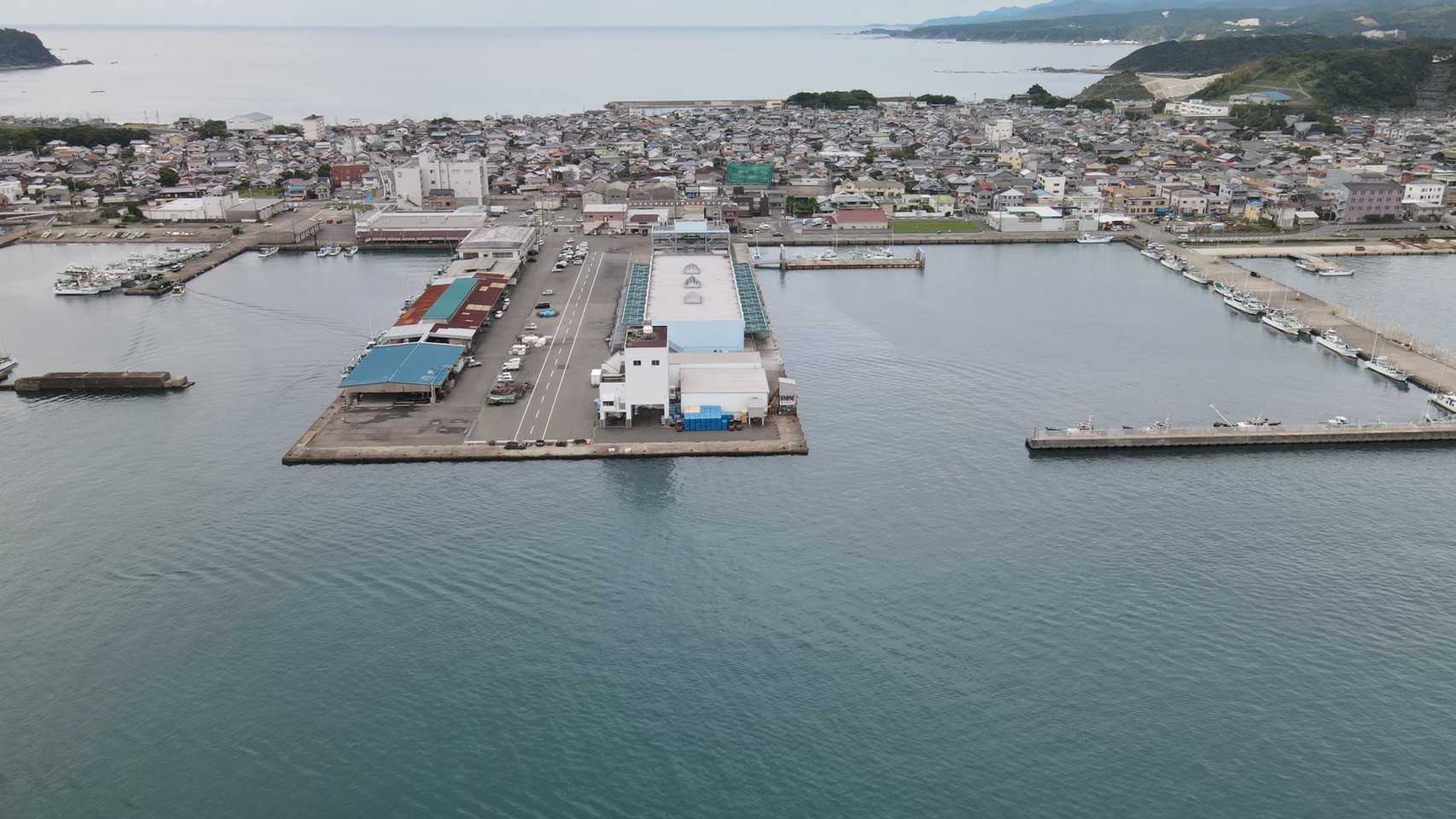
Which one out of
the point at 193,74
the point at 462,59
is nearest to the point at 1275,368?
the point at 193,74

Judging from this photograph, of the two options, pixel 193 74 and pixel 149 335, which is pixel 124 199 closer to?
pixel 149 335

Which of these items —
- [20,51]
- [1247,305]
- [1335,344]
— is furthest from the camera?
[20,51]

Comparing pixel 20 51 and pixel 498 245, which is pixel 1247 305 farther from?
pixel 20 51

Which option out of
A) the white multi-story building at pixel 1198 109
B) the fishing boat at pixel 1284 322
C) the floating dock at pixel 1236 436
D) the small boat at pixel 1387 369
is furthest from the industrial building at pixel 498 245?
the white multi-story building at pixel 1198 109

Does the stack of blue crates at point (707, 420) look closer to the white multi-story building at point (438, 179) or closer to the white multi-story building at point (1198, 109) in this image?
the white multi-story building at point (438, 179)

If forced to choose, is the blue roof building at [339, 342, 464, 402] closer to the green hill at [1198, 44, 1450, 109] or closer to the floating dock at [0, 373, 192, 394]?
the floating dock at [0, 373, 192, 394]

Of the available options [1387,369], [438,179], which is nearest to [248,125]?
[438,179]

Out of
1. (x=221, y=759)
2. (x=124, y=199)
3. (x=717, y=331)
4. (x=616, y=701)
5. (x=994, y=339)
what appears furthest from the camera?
(x=124, y=199)
